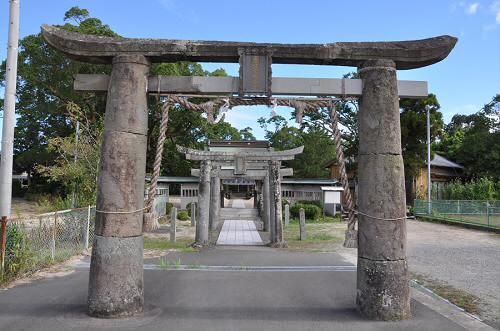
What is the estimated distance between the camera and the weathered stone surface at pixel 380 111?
5707 mm

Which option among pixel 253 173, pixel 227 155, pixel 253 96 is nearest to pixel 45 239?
pixel 253 96

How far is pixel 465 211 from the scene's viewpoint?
22.7 m

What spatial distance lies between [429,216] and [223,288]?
843 inches

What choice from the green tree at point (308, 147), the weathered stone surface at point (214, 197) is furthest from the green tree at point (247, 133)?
the weathered stone surface at point (214, 197)

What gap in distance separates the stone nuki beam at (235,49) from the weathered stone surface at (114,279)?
2.54 meters

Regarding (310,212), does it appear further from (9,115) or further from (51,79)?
(9,115)

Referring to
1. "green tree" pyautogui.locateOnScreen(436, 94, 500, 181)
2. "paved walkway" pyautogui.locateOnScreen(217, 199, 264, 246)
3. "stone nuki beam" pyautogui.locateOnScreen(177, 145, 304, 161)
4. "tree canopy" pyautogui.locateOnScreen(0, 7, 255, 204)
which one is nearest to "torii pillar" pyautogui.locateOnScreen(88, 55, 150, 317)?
"stone nuki beam" pyautogui.locateOnScreen(177, 145, 304, 161)

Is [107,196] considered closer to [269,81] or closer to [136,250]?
[136,250]

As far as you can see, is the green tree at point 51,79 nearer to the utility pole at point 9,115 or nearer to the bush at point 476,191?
the utility pole at point 9,115

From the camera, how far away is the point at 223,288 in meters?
7.20

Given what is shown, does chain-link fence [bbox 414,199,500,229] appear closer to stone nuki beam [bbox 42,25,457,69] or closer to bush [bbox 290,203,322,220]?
bush [bbox 290,203,322,220]

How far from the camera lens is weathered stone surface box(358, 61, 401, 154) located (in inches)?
225

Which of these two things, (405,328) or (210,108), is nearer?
(405,328)

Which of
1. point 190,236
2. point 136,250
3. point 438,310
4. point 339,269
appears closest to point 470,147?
point 190,236
